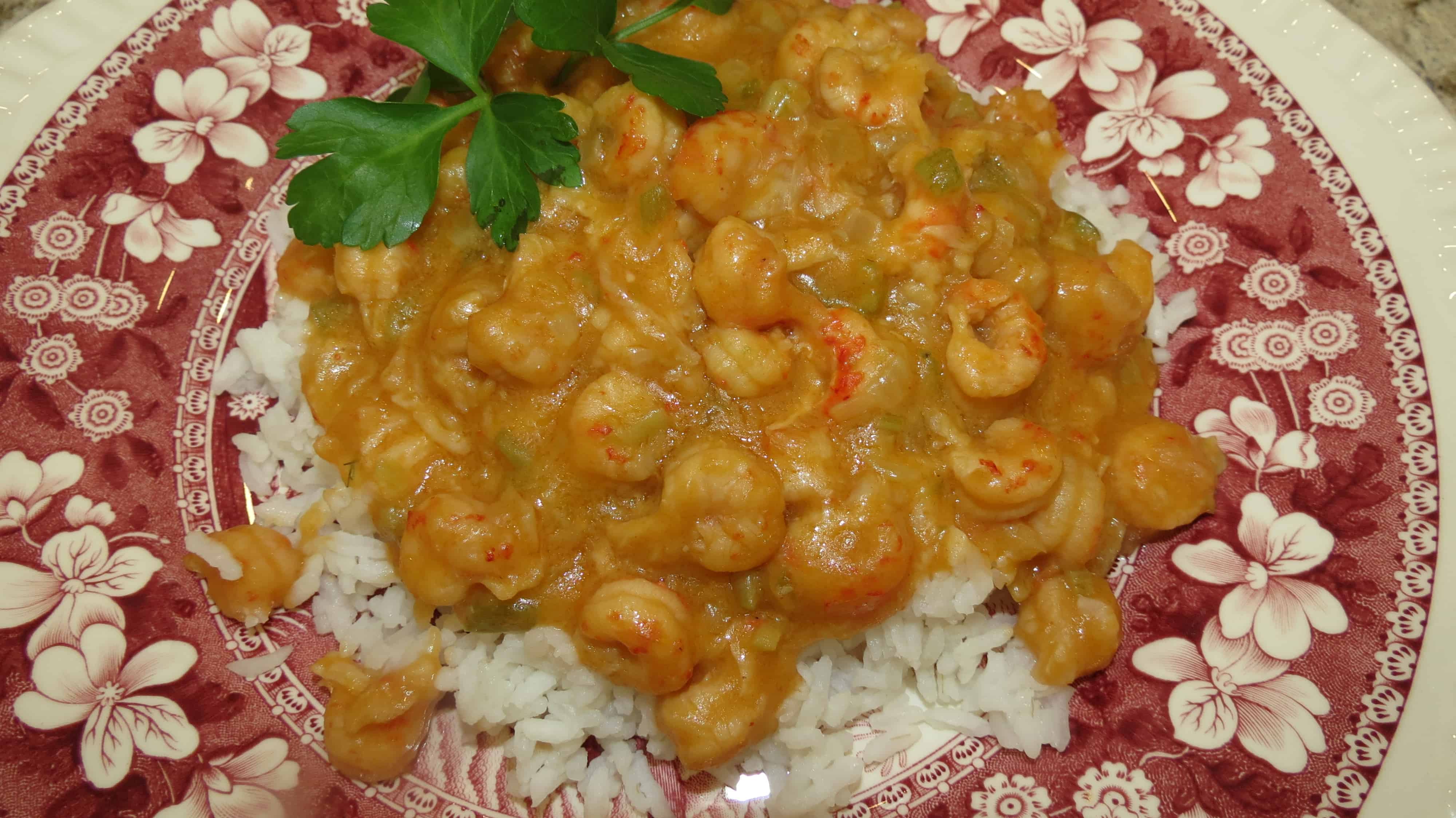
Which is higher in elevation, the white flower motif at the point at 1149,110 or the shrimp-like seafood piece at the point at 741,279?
the white flower motif at the point at 1149,110

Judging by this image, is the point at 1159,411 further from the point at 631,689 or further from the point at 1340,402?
the point at 631,689

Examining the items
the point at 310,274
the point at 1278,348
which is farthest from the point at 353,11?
the point at 1278,348

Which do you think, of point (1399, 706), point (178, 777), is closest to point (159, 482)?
point (178, 777)

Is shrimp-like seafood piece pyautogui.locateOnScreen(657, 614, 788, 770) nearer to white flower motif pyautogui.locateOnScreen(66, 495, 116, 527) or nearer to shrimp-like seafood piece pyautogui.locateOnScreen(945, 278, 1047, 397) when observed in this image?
shrimp-like seafood piece pyautogui.locateOnScreen(945, 278, 1047, 397)

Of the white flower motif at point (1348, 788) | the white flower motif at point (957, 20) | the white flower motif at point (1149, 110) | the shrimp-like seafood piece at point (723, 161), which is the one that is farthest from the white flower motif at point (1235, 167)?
the white flower motif at point (1348, 788)

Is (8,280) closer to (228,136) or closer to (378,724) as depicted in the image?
(228,136)

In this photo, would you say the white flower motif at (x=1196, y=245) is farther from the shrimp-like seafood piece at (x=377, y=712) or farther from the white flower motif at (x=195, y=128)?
the white flower motif at (x=195, y=128)
